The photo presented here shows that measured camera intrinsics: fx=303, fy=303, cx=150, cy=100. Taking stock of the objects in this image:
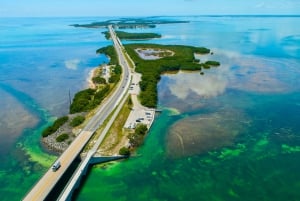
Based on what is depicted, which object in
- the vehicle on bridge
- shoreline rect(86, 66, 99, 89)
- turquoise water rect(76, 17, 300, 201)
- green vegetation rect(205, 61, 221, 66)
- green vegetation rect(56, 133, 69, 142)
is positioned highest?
the vehicle on bridge

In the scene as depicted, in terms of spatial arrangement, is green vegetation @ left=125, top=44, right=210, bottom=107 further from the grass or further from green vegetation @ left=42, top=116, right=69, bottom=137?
green vegetation @ left=42, top=116, right=69, bottom=137

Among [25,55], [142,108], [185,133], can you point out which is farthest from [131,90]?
[25,55]

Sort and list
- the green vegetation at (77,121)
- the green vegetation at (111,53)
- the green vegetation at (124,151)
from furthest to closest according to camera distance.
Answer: the green vegetation at (111,53), the green vegetation at (77,121), the green vegetation at (124,151)

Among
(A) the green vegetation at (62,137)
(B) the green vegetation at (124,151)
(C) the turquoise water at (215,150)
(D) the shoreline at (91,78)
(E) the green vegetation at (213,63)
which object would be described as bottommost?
(D) the shoreline at (91,78)

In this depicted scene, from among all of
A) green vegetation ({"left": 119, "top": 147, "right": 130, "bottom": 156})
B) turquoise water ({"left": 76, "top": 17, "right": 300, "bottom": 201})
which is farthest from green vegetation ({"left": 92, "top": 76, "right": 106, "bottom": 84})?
green vegetation ({"left": 119, "top": 147, "right": 130, "bottom": 156})

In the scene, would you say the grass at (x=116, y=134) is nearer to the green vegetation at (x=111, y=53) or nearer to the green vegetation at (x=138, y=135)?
the green vegetation at (x=138, y=135)

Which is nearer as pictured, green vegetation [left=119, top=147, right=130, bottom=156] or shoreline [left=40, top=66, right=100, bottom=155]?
green vegetation [left=119, top=147, right=130, bottom=156]

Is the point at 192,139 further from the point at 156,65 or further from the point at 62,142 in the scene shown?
the point at 156,65

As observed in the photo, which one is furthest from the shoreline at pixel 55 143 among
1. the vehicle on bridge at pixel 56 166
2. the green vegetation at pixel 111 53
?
the green vegetation at pixel 111 53
